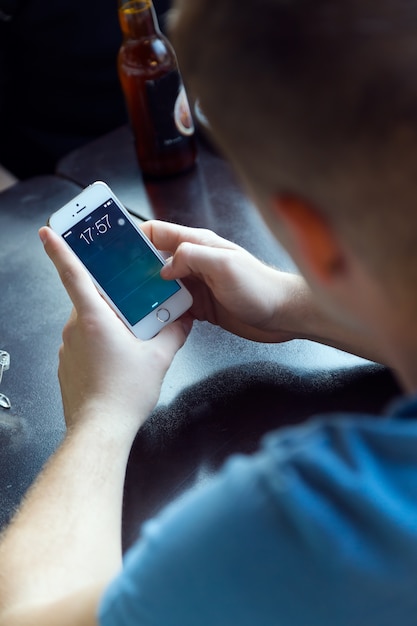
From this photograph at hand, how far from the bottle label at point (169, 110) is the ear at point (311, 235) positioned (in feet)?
2.37

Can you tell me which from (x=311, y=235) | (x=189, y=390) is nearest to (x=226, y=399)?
(x=189, y=390)

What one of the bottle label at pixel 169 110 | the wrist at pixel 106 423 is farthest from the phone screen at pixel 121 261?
the bottle label at pixel 169 110

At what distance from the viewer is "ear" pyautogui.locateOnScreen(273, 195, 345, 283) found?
49 centimetres

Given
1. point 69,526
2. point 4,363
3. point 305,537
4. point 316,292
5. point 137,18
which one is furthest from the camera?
point 137,18

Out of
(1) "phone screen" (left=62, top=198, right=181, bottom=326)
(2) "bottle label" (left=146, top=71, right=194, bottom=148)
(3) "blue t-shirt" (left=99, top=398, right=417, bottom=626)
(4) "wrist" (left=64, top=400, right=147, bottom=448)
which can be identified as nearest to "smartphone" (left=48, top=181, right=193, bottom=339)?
(1) "phone screen" (left=62, top=198, right=181, bottom=326)

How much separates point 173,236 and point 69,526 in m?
0.38

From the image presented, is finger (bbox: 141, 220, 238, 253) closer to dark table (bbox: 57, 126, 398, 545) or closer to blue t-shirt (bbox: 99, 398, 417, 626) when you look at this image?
dark table (bbox: 57, 126, 398, 545)

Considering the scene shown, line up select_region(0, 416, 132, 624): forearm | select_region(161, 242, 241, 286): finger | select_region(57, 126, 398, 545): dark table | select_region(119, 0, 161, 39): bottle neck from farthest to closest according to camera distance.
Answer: select_region(119, 0, 161, 39): bottle neck → select_region(161, 242, 241, 286): finger → select_region(57, 126, 398, 545): dark table → select_region(0, 416, 132, 624): forearm

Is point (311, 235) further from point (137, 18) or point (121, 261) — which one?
point (137, 18)

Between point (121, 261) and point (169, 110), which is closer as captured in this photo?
point (121, 261)

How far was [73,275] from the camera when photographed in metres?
0.87

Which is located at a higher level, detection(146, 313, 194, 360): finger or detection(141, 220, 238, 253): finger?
detection(141, 220, 238, 253): finger

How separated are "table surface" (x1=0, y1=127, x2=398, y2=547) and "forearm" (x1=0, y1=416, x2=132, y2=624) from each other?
3 centimetres

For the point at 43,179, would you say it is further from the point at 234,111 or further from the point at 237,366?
the point at 234,111
